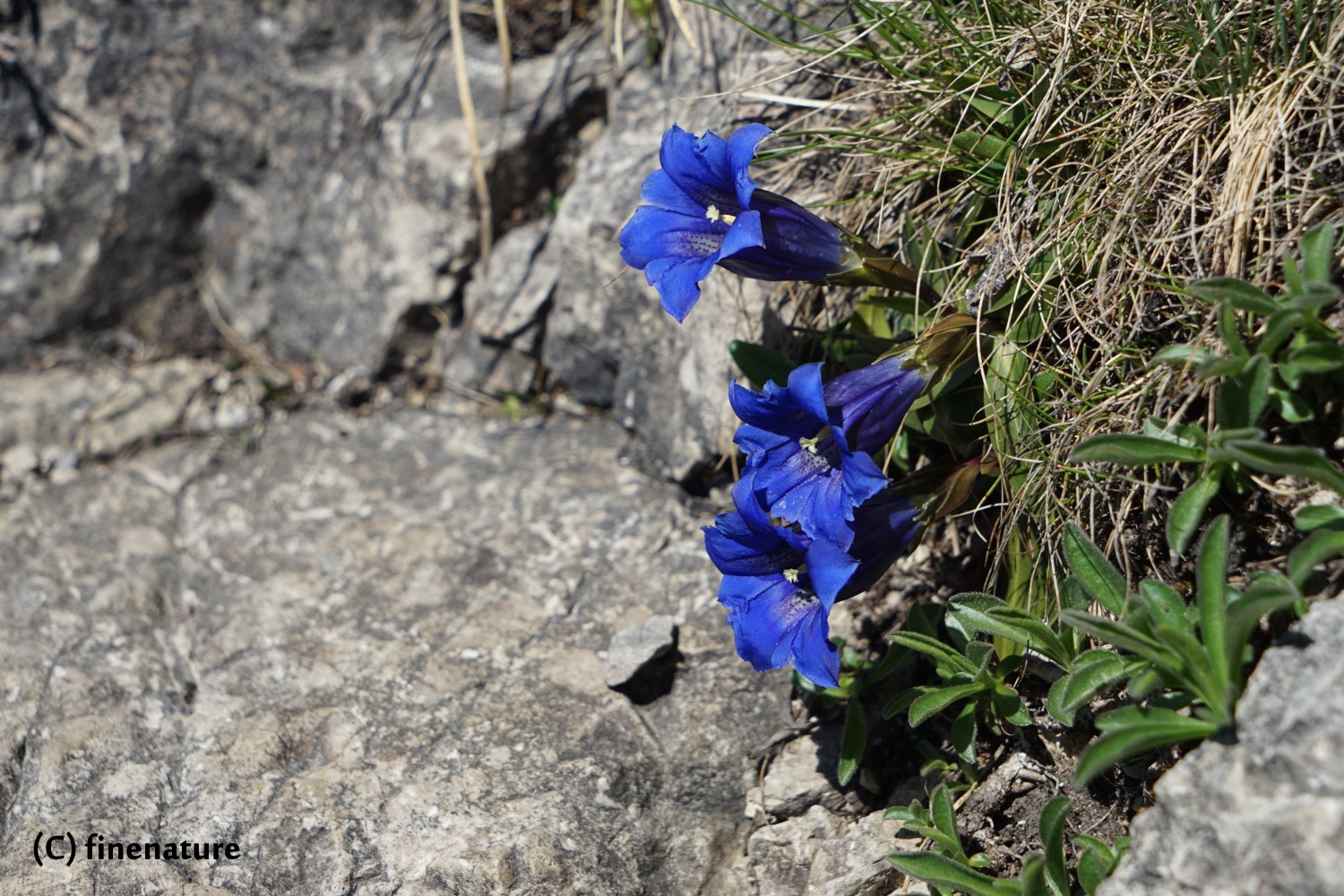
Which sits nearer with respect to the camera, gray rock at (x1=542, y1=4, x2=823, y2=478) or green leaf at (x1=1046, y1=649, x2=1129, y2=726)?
green leaf at (x1=1046, y1=649, x2=1129, y2=726)

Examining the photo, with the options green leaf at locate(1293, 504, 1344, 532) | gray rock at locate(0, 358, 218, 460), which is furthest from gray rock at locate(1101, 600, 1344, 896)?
gray rock at locate(0, 358, 218, 460)

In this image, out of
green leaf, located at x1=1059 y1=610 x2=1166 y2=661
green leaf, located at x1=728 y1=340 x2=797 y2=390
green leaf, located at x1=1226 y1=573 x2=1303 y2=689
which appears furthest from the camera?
green leaf, located at x1=728 y1=340 x2=797 y2=390

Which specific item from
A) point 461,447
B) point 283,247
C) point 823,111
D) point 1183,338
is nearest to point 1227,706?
point 1183,338

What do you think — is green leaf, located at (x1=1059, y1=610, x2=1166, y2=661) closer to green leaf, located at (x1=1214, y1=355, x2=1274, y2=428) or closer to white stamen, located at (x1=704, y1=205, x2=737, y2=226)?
green leaf, located at (x1=1214, y1=355, x2=1274, y2=428)

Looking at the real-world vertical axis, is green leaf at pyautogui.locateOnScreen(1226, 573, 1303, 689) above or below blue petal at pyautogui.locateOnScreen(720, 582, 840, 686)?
above

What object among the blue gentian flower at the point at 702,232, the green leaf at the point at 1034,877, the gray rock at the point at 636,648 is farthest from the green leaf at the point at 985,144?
the green leaf at the point at 1034,877

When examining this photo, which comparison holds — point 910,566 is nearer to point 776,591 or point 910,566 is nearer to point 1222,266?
point 776,591
